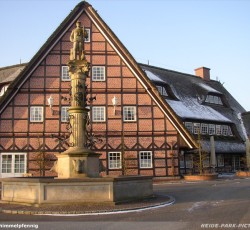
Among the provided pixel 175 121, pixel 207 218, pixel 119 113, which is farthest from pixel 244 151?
pixel 207 218

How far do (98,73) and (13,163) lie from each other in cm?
940

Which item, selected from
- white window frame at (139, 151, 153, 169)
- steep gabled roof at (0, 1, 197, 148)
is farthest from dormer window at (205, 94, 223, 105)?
white window frame at (139, 151, 153, 169)

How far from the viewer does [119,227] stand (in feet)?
29.3

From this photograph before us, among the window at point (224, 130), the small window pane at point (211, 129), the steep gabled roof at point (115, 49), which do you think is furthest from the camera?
the window at point (224, 130)

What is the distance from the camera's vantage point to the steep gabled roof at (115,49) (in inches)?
1079

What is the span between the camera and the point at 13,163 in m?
26.7

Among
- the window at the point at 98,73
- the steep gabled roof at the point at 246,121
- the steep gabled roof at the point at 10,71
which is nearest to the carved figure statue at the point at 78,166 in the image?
the window at the point at 98,73

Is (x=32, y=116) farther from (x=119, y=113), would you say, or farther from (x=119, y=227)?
(x=119, y=227)

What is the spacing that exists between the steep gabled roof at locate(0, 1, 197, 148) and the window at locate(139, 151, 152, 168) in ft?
9.77

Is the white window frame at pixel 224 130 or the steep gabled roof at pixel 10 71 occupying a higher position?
the steep gabled roof at pixel 10 71

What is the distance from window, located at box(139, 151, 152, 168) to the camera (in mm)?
27859

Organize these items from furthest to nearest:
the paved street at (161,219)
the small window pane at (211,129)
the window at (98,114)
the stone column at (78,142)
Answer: the small window pane at (211,129) → the window at (98,114) → the stone column at (78,142) → the paved street at (161,219)

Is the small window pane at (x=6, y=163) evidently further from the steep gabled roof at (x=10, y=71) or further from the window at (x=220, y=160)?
the window at (x=220, y=160)

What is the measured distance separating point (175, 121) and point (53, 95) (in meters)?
9.58
